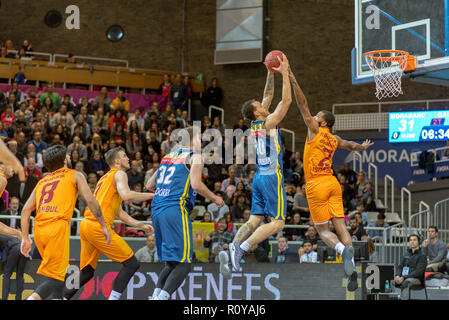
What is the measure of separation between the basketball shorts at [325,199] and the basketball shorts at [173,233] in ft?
6.12

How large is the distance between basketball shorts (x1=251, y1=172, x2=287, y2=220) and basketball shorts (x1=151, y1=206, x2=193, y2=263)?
3.67 ft

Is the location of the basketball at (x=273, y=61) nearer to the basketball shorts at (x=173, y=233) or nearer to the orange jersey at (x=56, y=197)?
the basketball shorts at (x=173, y=233)

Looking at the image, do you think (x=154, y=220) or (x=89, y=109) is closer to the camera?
(x=154, y=220)

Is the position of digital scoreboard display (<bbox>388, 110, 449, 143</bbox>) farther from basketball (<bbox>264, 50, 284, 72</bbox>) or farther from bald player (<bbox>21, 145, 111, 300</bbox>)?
bald player (<bbox>21, 145, 111, 300</bbox>)

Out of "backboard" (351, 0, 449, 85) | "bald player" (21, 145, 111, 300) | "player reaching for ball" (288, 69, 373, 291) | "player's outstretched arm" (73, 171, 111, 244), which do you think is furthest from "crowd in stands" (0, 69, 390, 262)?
"bald player" (21, 145, 111, 300)

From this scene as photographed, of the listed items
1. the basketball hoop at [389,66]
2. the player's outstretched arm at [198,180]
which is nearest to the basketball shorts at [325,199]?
the player's outstretched arm at [198,180]

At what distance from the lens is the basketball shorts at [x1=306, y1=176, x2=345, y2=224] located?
8.75m

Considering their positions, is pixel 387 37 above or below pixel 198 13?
below

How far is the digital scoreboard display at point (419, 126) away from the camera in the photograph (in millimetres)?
17312

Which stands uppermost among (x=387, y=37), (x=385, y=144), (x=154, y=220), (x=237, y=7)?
(x=237, y=7)

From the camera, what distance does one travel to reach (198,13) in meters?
25.5
